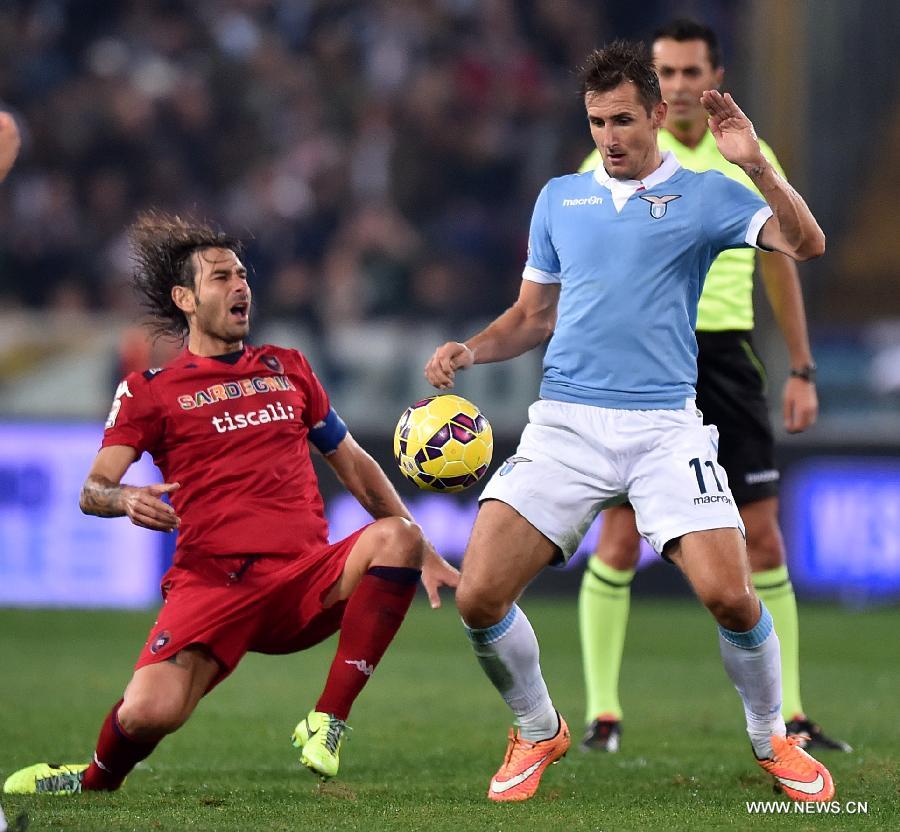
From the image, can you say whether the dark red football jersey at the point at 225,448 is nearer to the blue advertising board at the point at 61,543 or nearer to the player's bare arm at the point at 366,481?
the player's bare arm at the point at 366,481

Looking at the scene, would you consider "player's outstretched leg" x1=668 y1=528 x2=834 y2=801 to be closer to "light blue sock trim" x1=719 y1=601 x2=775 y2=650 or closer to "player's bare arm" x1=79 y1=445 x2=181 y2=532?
"light blue sock trim" x1=719 y1=601 x2=775 y2=650

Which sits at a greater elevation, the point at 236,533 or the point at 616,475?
the point at 616,475

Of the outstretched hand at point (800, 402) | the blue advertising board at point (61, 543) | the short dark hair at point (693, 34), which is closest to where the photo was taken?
the short dark hair at point (693, 34)

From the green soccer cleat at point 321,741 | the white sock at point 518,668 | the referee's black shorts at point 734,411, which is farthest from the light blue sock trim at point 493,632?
the referee's black shorts at point 734,411

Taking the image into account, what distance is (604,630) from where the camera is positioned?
5.98m

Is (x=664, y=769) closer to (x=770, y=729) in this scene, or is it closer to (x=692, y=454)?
(x=770, y=729)

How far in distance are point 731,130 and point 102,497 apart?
201 cm

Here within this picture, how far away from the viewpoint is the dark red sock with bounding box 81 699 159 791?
4.68 metres

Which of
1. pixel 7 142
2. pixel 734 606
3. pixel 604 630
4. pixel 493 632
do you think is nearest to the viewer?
pixel 7 142

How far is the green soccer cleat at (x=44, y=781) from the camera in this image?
4754 millimetres

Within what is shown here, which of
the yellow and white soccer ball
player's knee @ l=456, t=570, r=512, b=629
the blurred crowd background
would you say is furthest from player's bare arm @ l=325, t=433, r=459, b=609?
the blurred crowd background

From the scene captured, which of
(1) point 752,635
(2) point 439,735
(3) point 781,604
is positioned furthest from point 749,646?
(2) point 439,735

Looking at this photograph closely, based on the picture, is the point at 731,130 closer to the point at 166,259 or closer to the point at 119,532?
the point at 166,259

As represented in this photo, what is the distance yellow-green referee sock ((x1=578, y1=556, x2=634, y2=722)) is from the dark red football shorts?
1318 millimetres
